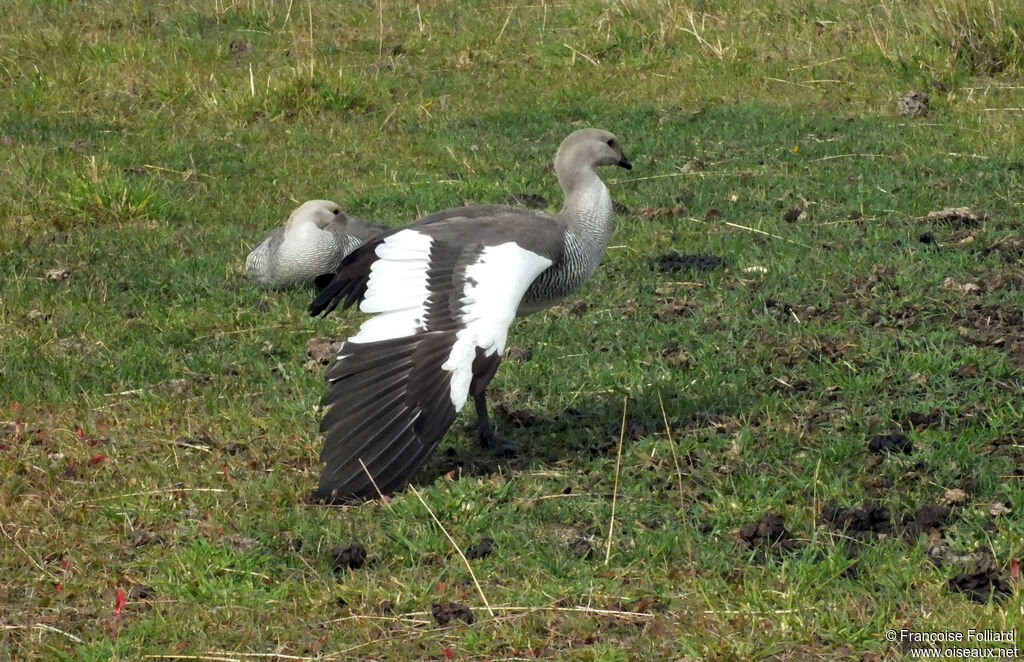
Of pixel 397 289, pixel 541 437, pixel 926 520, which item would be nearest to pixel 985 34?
pixel 541 437

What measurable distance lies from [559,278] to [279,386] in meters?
1.33

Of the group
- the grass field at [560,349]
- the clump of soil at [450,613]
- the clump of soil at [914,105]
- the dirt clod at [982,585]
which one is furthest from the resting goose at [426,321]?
the clump of soil at [914,105]

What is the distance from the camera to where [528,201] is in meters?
8.20

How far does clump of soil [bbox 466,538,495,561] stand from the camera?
4438 mm

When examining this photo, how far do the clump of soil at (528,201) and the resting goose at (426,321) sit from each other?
2.48 m

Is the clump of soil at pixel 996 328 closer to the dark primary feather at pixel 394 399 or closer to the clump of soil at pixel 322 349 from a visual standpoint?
the dark primary feather at pixel 394 399

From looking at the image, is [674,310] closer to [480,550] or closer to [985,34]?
[480,550]

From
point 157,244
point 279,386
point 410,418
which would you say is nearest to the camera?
point 410,418

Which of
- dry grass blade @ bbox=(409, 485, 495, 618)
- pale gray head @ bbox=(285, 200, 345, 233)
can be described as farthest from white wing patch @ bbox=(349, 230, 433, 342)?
pale gray head @ bbox=(285, 200, 345, 233)

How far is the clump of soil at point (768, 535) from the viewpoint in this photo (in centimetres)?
438

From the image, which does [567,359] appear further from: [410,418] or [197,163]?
[197,163]

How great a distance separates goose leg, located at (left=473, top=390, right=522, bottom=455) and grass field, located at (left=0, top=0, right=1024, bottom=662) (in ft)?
0.25

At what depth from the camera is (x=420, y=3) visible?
12.6 metres

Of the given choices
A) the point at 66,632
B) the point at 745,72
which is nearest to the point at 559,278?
the point at 66,632
